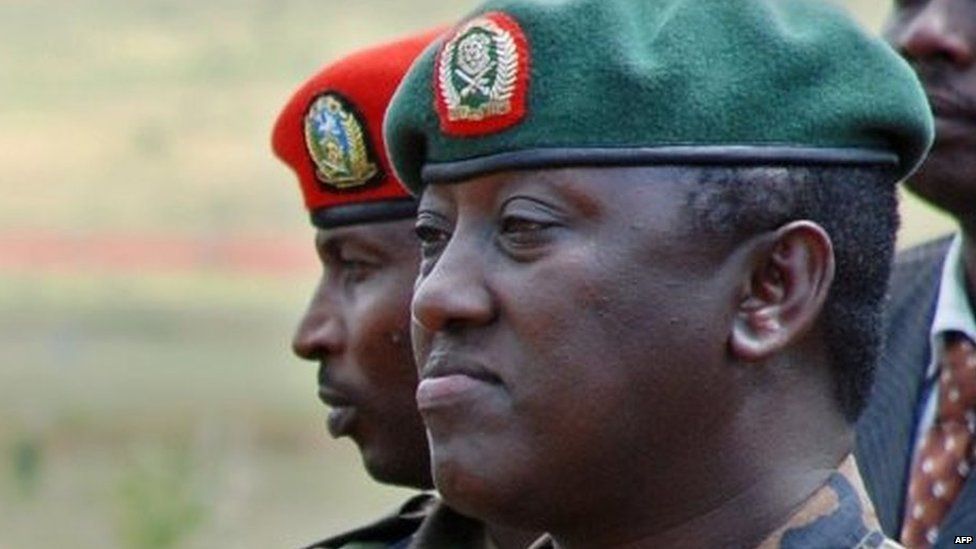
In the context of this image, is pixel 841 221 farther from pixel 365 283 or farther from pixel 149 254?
pixel 149 254

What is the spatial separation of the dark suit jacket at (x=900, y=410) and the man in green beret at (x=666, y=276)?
3.64 feet

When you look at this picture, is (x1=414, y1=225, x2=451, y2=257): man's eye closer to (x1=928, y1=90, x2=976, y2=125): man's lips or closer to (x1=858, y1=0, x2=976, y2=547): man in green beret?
(x1=858, y1=0, x2=976, y2=547): man in green beret

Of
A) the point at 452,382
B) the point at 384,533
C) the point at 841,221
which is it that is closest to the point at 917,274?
the point at 384,533

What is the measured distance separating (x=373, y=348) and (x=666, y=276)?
1.07 m

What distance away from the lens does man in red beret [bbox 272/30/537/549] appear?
13.5 ft

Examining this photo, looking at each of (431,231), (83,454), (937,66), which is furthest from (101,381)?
(431,231)

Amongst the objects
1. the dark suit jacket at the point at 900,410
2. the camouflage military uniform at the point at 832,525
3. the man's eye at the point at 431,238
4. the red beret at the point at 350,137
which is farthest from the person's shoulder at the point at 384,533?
the camouflage military uniform at the point at 832,525

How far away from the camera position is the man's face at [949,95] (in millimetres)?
4590

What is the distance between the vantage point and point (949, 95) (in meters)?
4.59

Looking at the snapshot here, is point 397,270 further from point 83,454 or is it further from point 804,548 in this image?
point 83,454

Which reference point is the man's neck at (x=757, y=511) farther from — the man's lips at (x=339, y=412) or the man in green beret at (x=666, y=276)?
the man's lips at (x=339, y=412)

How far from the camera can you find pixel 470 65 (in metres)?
3.22

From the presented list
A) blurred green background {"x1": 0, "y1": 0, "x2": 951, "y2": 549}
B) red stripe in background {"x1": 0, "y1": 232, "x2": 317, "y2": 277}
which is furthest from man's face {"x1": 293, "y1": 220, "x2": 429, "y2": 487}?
red stripe in background {"x1": 0, "y1": 232, "x2": 317, "y2": 277}

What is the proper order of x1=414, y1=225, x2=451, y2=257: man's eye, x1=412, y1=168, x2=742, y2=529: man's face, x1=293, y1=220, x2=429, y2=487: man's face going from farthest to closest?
x1=293, y1=220, x2=429, y2=487: man's face
x1=414, y1=225, x2=451, y2=257: man's eye
x1=412, y1=168, x2=742, y2=529: man's face
